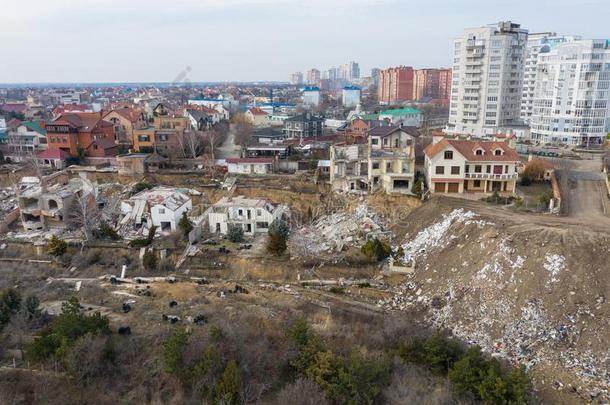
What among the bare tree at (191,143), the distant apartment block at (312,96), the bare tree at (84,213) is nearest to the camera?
the bare tree at (84,213)

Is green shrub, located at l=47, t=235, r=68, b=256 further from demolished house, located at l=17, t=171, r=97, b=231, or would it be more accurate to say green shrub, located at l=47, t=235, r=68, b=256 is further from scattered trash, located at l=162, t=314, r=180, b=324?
scattered trash, located at l=162, t=314, r=180, b=324

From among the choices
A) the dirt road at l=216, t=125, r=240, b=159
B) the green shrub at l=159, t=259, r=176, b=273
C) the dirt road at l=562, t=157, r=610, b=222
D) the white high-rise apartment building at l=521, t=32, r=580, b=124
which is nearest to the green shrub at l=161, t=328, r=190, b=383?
the green shrub at l=159, t=259, r=176, b=273

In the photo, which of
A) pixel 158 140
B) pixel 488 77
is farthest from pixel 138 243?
pixel 488 77

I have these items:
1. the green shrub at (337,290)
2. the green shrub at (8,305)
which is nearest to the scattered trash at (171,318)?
the green shrub at (8,305)

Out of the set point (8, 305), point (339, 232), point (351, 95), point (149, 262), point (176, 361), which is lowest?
point (149, 262)

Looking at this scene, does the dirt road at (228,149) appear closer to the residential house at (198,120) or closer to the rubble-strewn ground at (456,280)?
the residential house at (198,120)

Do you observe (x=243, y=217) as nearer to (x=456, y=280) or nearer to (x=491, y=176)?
(x=456, y=280)

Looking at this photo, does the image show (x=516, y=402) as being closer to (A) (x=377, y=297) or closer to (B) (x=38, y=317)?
(A) (x=377, y=297)
